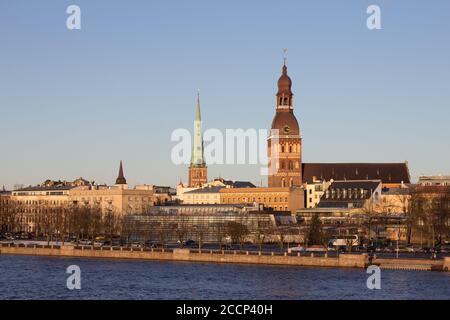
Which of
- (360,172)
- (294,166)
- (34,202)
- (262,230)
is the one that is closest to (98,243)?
(262,230)

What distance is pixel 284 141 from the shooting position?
139250 mm

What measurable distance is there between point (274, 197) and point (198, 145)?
38346 mm

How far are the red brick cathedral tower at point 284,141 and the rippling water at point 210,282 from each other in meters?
59.1

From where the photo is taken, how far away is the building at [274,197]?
13925cm

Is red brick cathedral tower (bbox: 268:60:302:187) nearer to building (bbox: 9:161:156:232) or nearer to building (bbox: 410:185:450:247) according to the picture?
building (bbox: 9:161:156:232)

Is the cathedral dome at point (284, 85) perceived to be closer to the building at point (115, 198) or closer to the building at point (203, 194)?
the building at point (203, 194)

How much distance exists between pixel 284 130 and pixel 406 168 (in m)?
16.7

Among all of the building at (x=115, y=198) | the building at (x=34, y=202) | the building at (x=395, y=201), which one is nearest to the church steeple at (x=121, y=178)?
the building at (x=34, y=202)

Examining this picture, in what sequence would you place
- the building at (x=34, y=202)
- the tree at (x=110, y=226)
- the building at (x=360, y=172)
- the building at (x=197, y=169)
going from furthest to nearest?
the building at (x=197, y=169), the building at (x=360, y=172), the building at (x=34, y=202), the tree at (x=110, y=226)

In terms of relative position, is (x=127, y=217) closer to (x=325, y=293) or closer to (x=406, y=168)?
(x=406, y=168)

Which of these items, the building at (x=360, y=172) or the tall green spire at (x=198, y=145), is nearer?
the building at (x=360, y=172)

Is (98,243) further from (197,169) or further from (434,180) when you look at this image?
(197,169)

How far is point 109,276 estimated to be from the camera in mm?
69312
